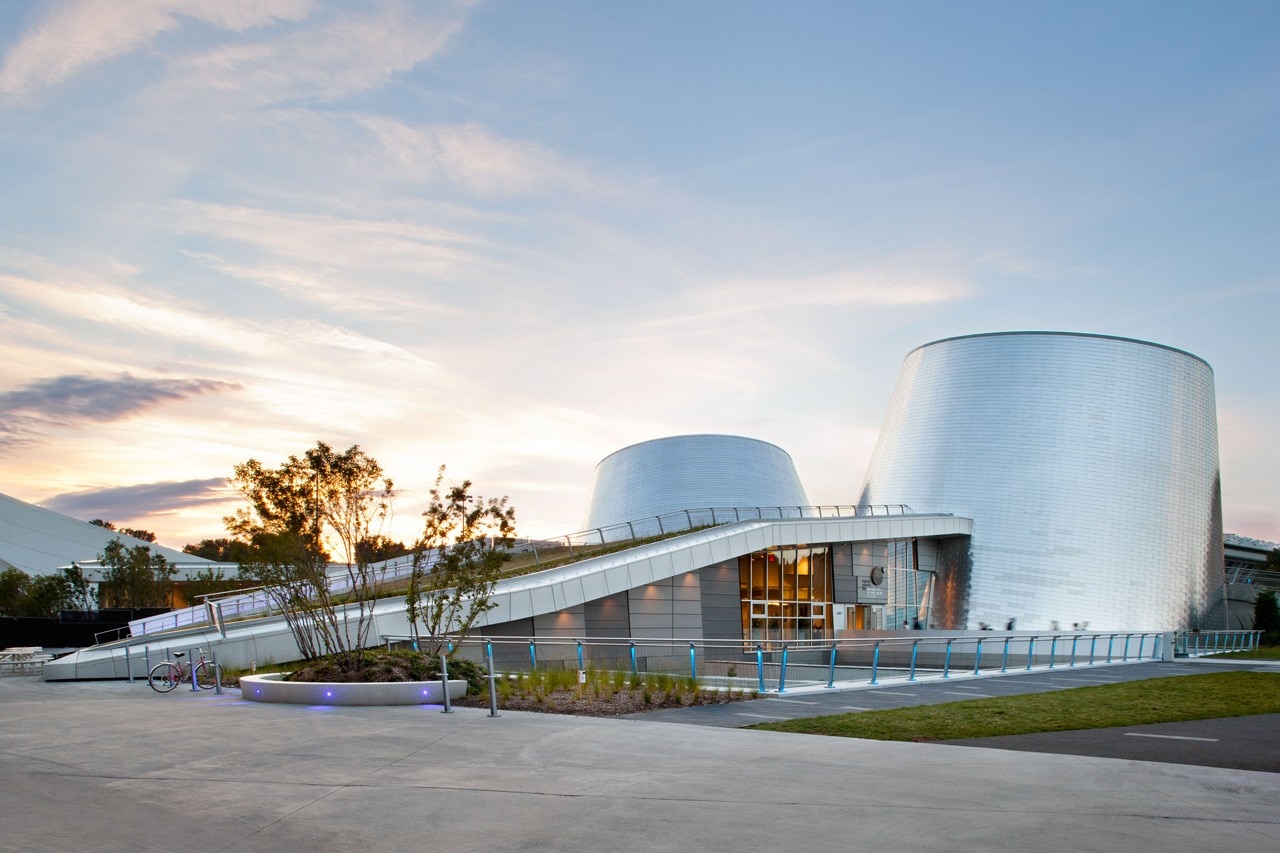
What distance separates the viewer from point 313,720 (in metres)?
13.1

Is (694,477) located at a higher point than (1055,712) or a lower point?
higher

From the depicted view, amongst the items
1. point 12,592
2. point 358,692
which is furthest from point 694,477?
point 12,592

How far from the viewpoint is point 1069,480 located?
45656mm

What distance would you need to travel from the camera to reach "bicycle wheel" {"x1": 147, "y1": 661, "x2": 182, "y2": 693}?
1945 cm

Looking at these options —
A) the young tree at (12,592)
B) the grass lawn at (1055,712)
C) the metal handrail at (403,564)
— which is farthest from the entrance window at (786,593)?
the young tree at (12,592)

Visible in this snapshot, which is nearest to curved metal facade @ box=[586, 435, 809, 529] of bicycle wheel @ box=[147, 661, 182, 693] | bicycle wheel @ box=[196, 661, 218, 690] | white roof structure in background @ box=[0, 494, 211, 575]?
bicycle wheel @ box=[196, 661, 218, 690]

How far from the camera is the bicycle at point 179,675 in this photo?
1950 centimetres

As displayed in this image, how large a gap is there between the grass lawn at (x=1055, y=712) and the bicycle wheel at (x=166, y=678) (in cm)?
1231

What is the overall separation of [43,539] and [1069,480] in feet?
261

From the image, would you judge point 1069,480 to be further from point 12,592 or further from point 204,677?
point 12,592

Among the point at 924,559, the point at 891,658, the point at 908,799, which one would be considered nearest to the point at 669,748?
the point at 908,799

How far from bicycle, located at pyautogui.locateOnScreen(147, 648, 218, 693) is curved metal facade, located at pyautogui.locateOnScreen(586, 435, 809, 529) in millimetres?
33004

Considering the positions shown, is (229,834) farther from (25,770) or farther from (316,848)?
(25,770)

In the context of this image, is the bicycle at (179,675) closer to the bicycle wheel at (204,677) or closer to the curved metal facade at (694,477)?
the bicycle wheel at (204,677)
